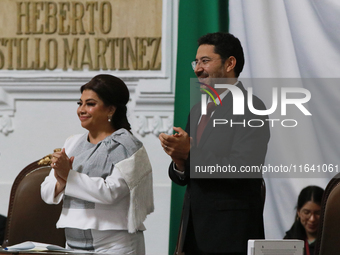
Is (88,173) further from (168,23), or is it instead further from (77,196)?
(168,23)

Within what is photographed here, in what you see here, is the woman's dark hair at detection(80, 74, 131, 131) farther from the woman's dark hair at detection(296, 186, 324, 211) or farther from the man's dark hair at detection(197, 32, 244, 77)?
the woman's dark hair at detection(296, 186, 324, 211)

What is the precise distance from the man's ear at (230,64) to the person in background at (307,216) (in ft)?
3.64

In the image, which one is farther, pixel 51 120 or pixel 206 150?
pixel 51 120

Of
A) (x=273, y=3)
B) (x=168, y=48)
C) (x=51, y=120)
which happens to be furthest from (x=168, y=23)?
(x=51, y=120)

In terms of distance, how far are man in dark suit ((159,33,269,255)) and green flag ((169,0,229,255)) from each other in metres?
1.04

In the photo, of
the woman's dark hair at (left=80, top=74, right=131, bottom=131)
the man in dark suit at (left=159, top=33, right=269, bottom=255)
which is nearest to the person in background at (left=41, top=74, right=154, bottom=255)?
the woman's dark hair at (left=80, top=74, right=131, bottom=131)

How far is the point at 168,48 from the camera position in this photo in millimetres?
3025

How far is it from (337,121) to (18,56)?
6.91 ft

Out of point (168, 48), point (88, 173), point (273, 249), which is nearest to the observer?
point (273, 249)

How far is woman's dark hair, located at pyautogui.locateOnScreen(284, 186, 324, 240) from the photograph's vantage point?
102 inches

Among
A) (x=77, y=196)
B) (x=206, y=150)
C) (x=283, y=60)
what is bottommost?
(x=77, y=196)

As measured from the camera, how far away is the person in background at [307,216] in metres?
2.52

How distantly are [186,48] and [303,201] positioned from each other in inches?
45.8

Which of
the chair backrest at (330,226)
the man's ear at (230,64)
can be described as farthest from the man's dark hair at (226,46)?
the chair backrest at (330,226)
